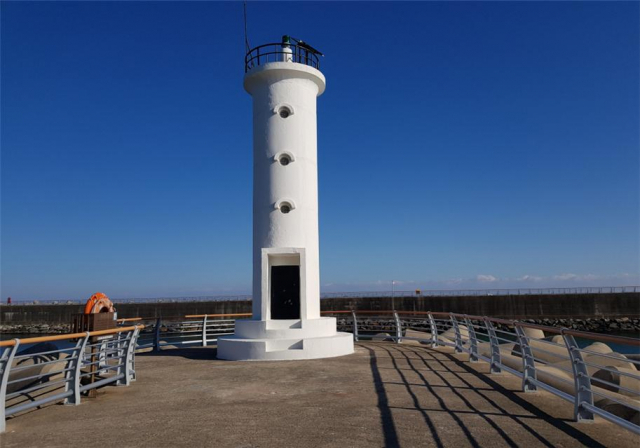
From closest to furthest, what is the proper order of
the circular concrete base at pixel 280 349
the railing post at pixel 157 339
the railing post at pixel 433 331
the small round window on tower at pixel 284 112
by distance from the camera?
the circular concrete base at pixel 280 349 < the small round window on tower at pixel 284 112 < the railing post at pixel 433 331 < the railing post at pixel 157 339

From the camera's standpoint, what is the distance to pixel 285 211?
1287cm

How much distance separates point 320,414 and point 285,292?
664cm

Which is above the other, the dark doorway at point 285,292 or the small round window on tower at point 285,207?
the small round window on tower at point 285,207

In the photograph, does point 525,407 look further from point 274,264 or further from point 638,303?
point 638,303

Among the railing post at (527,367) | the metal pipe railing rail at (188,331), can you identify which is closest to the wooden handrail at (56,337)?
the metal pipe railing rail at (188,331)

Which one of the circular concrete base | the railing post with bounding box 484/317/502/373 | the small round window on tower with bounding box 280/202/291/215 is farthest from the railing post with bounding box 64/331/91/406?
the railing post with bounding box 484/317/502/373

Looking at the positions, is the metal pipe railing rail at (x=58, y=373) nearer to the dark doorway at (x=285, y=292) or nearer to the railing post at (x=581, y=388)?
the dark doorway at (x=285, y=292)

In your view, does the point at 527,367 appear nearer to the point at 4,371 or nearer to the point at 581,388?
the point at 581,388

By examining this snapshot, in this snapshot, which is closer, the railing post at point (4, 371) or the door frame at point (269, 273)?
the railing post at point (4, 371)

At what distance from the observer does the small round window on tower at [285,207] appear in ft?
42.1

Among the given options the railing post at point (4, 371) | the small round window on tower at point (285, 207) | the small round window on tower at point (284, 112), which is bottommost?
the railing post at point (4, 371)

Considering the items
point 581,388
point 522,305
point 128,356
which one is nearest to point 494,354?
point 581,388

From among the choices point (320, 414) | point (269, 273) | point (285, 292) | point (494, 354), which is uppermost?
point (269, 273)

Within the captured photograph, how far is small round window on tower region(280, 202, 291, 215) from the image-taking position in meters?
12.8
